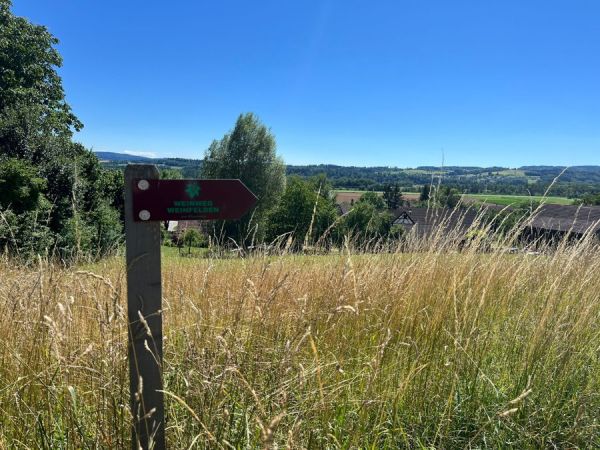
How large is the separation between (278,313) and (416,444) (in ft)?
3.52

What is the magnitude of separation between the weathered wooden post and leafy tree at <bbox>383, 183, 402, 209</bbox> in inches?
2679

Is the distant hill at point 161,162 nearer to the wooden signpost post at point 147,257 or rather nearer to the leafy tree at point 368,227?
the wooden signpost post at point 147,257

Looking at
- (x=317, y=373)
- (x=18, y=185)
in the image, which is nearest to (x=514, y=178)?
(x=317, y=373)

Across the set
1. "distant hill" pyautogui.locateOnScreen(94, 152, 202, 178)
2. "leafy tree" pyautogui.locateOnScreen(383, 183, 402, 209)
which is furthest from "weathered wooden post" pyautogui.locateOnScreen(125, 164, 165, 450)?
"leafy tree" pyautogui.locateOnScreen(383, 183, 402, 209)

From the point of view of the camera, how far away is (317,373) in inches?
66.2

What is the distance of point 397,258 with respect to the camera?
3320 millimetres

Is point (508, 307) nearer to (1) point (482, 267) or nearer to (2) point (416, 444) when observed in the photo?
Answer: (1) point (482, 267)

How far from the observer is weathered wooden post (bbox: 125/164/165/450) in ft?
4.79

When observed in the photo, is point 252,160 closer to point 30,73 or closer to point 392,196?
point 30,73

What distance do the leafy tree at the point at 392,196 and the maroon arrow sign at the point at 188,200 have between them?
2672 inches

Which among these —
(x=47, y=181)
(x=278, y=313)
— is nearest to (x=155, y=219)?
(x=278, y=313)

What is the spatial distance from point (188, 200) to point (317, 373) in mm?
872

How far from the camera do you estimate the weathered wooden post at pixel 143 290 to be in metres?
1.46

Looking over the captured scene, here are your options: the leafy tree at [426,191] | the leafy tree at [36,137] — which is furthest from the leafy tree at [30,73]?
the leafy tree at [426,191]
